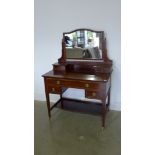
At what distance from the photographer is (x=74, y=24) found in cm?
301

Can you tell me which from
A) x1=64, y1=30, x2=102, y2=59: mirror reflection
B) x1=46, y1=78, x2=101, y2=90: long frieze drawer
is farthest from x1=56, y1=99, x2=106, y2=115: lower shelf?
x1=64, y1=30, x2=102, y2=59: mirror reflection

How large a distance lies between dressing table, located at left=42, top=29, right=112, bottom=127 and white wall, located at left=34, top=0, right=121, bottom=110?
12cm

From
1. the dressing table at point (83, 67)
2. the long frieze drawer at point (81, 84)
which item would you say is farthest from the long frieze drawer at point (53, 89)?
the long frieze drawer at point (81, 84)

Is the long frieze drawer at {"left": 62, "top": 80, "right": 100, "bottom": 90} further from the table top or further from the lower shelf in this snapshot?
the lower shelf

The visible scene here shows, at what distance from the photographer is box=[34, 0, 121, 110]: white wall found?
2807 millimetres

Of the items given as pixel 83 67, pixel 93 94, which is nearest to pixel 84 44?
pixel 83 67

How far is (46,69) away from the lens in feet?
11.3

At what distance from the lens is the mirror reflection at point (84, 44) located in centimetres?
289

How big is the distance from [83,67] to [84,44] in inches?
14.4

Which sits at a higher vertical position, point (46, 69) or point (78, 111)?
point (46, 69)
